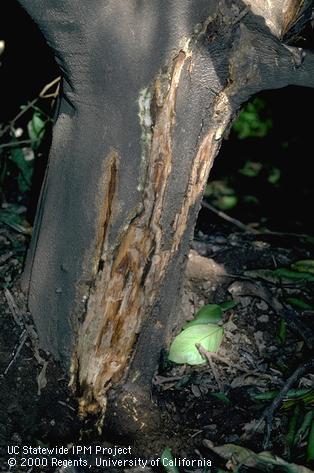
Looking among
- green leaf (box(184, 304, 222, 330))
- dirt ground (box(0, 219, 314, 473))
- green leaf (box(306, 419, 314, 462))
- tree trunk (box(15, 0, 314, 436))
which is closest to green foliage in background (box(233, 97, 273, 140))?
dirt ground (box(0, 219, 314, 473))

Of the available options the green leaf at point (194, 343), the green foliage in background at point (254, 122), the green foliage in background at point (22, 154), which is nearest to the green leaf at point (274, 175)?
the green foliage in background at point (254, 122)

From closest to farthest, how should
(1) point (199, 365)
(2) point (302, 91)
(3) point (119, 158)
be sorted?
1. (3) point (119, 158)
2. (1) point (199, 365)
3. (2) point (302, 91)

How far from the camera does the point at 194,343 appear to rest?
209cm

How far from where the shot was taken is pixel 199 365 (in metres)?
2.12

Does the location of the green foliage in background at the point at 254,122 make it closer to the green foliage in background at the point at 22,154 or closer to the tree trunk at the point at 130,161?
the green foliage in background at the point at 22,154

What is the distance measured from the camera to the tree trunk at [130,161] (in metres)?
1.59

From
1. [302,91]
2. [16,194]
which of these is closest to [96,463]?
[16,194]

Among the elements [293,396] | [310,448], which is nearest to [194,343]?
[293,396]

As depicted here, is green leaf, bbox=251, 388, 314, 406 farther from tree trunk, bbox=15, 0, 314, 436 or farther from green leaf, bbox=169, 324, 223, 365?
tree trunk, bbox=15, 0, 314, 436

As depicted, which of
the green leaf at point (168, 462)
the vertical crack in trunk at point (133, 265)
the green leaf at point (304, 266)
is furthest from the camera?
the green leaf at point (304, 266)

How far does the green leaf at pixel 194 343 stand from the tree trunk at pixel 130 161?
52 mm

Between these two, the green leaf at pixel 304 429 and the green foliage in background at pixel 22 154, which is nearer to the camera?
the green leaf at pixel 304 429

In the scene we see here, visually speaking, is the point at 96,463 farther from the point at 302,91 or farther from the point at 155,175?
the point at 302,91

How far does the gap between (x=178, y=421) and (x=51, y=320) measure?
47 centimetres
